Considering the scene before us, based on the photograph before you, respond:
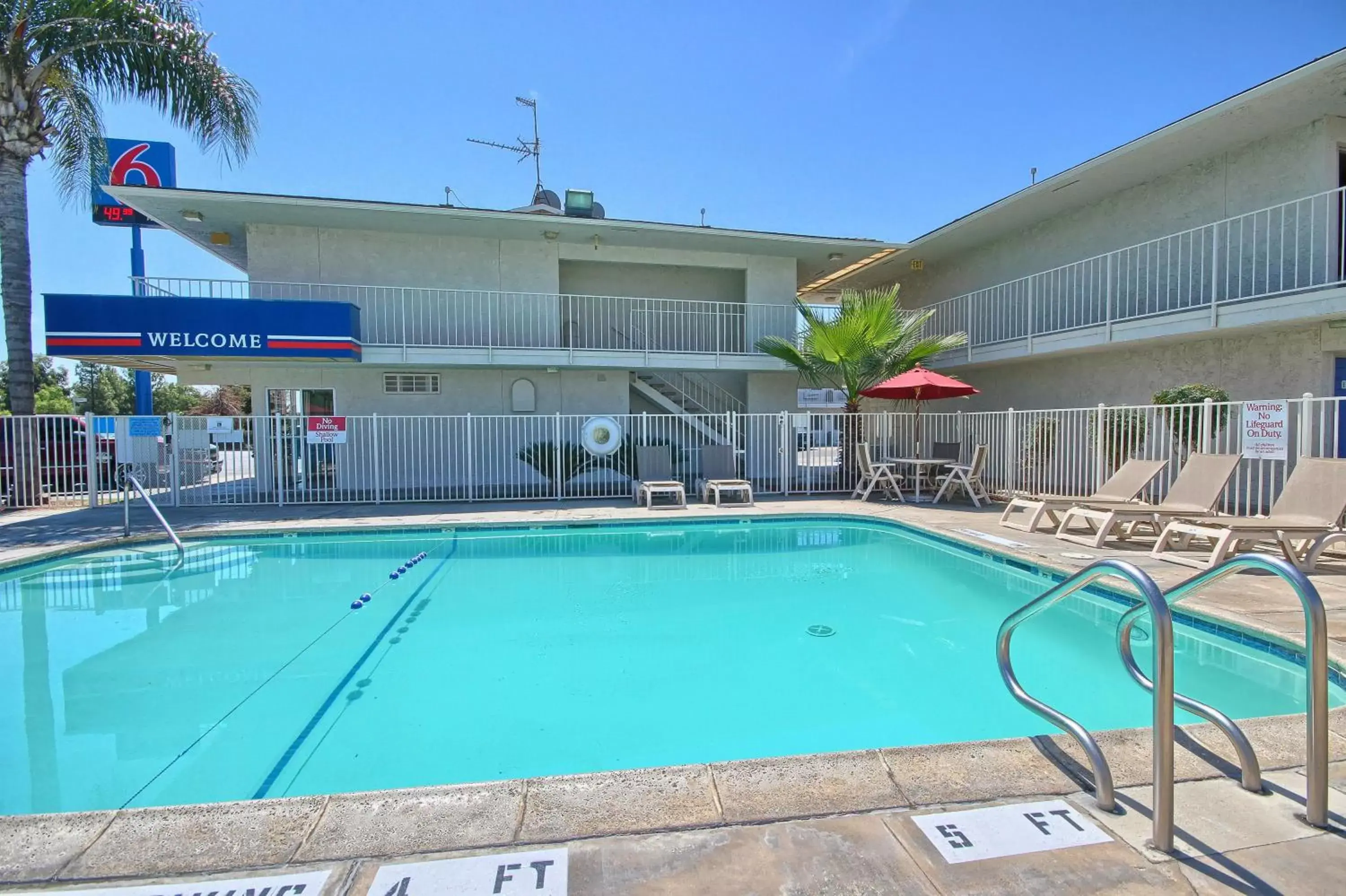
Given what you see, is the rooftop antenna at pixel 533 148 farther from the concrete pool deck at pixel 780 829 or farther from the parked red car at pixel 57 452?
the concrete pool deck at pixel 780 829

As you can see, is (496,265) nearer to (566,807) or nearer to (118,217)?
(118,217)

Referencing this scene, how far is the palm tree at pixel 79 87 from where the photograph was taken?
424 inches

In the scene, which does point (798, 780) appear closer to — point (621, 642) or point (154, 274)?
point (621, 642)

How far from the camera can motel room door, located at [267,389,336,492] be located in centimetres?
1211

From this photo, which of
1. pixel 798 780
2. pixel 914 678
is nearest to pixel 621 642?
pixel 914 678

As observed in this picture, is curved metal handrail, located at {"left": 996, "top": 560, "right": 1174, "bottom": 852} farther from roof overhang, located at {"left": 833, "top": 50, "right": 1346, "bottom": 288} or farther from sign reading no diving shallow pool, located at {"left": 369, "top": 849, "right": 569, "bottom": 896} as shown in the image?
roof overhang, located at {"left": 833, "top": 50, "right": 1346, "bottom": 288}

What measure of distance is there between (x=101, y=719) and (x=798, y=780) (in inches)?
176

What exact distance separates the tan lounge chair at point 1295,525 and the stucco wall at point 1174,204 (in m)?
5.77

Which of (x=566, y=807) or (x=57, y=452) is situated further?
(x=57, y=452)

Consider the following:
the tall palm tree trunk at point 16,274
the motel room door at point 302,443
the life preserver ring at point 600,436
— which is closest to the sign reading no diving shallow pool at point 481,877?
the life preserver ring at point 600,436

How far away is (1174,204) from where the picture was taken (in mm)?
11430

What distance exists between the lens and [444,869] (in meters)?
2.04

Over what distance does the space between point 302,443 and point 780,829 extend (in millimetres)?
12264

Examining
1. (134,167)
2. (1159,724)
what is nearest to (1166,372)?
(1159,724)
